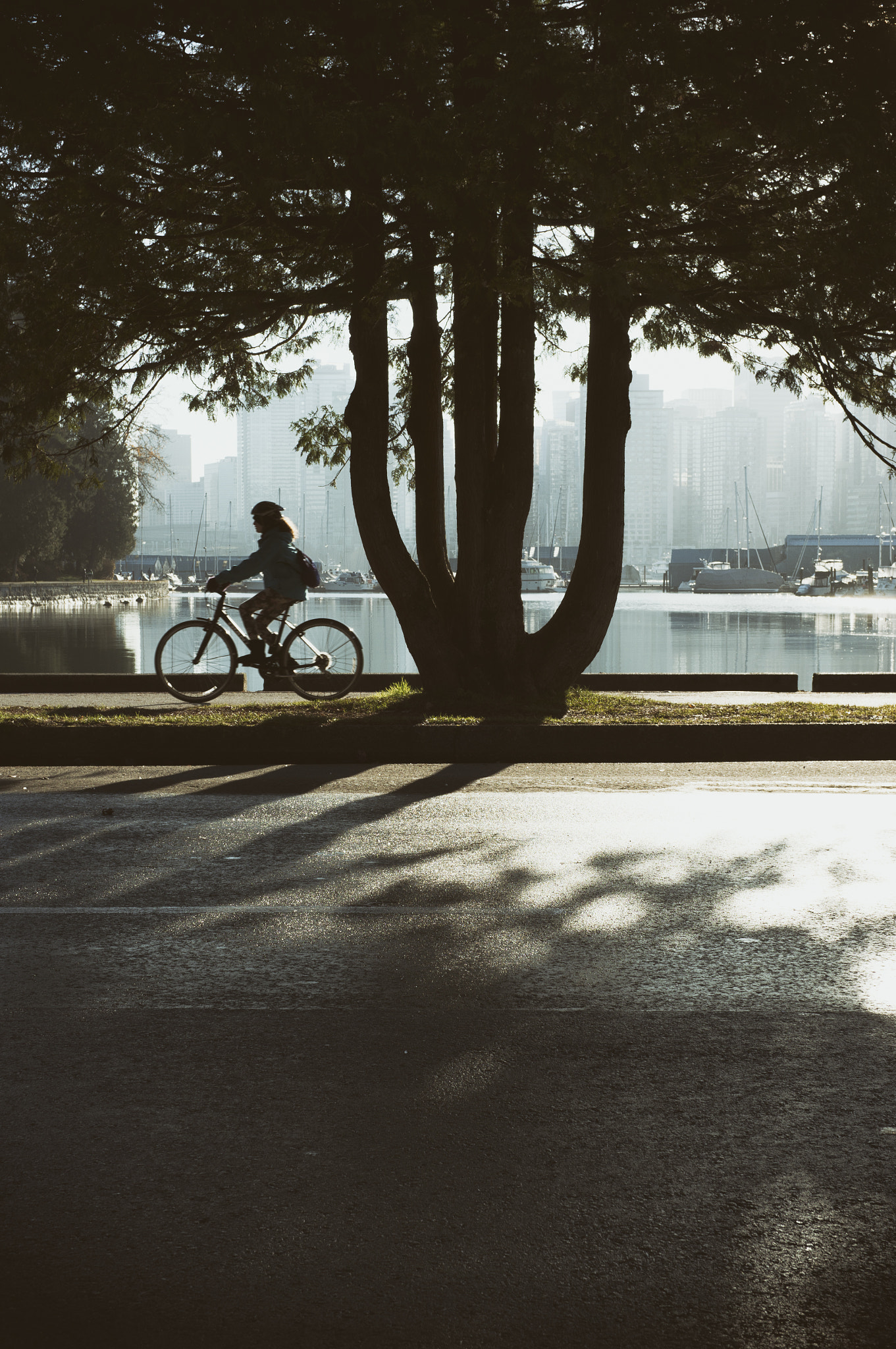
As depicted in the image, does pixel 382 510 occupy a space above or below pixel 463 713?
above

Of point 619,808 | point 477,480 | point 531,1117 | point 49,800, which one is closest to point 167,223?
point 477,480

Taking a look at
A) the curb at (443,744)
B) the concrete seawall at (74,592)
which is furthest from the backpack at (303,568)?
the concrete seawall at (74,592)

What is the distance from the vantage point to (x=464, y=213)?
1081cm

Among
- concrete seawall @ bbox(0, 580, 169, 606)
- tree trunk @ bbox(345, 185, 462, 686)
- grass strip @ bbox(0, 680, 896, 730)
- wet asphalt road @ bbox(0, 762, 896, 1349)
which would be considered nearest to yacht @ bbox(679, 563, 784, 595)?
concrete seawall @ bbox(0, 580, 169, 606)

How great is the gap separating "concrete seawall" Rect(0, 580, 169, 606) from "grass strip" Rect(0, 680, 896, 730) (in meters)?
63.3

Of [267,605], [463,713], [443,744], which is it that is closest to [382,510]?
[267,605]

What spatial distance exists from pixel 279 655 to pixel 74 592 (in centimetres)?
7414

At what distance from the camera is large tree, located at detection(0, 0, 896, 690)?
1042 centimetres

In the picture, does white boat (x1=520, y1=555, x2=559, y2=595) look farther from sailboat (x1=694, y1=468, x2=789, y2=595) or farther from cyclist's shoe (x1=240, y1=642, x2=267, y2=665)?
cyclist's shoe (x1=240, y1=642, x2=267, y2=665)

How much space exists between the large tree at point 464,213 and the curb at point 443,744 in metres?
2.88

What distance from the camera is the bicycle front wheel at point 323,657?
13656mm

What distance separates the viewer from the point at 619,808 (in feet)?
27.7

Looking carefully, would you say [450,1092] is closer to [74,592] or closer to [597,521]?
[597,521]

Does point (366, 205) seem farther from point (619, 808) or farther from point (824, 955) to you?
point (824, 955)
